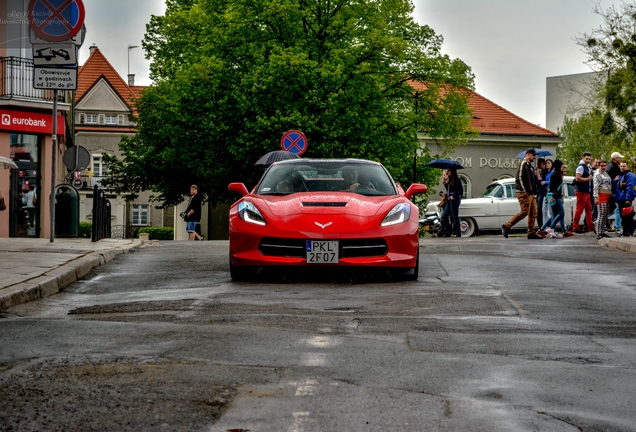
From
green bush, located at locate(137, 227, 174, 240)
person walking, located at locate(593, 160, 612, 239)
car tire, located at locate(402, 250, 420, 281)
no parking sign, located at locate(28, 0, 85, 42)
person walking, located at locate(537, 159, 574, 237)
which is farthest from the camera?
green bush, located at locate(137, 227, 174, 240)

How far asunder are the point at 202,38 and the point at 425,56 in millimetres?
9015

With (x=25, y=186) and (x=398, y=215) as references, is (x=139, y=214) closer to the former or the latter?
(x=25, y=186)

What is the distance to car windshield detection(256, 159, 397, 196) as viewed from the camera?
11.9 metres

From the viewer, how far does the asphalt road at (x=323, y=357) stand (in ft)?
14.0

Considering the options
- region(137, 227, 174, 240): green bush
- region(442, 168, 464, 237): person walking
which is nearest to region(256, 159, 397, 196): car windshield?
region(442, 168, 464, 237): person walking

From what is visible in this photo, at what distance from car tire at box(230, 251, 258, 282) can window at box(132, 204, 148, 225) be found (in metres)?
71.8

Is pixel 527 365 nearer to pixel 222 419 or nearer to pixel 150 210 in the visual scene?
pixel 222 419

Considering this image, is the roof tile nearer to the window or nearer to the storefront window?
the window

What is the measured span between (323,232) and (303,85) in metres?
27.3

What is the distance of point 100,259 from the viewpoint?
14219mm

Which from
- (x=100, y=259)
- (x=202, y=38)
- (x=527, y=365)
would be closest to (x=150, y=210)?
(x=202, y=38)

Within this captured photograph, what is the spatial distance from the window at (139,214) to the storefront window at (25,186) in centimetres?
4914

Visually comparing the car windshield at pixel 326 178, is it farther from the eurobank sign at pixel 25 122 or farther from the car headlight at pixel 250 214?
the eurobank sign at pixel 25 122

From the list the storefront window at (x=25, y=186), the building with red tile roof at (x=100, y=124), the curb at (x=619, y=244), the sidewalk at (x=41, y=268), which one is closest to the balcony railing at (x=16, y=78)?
the storefront window at (x=25, y=186)
